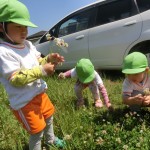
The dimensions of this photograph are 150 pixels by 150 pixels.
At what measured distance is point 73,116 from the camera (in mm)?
4004

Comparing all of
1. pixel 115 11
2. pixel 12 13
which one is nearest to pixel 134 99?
pixel 12 13

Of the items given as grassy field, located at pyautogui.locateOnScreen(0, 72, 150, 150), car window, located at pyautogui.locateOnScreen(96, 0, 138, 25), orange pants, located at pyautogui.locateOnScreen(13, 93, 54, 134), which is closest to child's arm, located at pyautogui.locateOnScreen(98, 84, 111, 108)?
grassy field, located at pyautogui.locateOnScreen(0, 72, 150, 150)

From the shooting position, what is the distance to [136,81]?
387 centimetres

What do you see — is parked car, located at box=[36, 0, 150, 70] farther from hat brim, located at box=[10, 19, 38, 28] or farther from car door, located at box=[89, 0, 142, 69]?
hat brim, located at box=[10, 19, 38, 28]

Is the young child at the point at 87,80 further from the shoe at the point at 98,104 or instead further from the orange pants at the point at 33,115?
the orange pants at the point at 33,115

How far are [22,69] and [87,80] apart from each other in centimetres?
174

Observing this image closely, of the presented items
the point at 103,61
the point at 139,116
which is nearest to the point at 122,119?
the point at 139,116

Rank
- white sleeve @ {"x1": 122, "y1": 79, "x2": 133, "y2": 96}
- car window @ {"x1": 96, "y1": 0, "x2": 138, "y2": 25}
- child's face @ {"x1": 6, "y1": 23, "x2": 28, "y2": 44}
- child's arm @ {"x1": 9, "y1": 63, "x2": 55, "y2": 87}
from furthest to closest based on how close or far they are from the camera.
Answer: car window @ {"x1": 96, "y1": 0, "x2": 138, "y2": 25}
white sleeve @ {"x1": 122, "y1": 79, "x2": 133, "y2": 96}
child's face @ {"x1": 6, "y1": 23, "x2": 28, "y2": 44}
child's arm @ {"x1": 9, "y1": 63, "x2": 55, "y2": 87}

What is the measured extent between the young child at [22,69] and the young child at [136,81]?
924 millimetres

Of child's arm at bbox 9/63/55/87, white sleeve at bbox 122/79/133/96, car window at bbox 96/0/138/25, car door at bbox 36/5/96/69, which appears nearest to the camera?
child's arm at bbox 9/63/55/87

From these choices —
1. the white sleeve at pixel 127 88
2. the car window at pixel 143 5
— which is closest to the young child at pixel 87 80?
the white sleeve at pixel 127 88

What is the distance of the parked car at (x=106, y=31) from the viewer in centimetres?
596

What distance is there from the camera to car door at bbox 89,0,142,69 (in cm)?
602

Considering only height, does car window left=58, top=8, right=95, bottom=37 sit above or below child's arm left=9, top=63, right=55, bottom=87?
below
